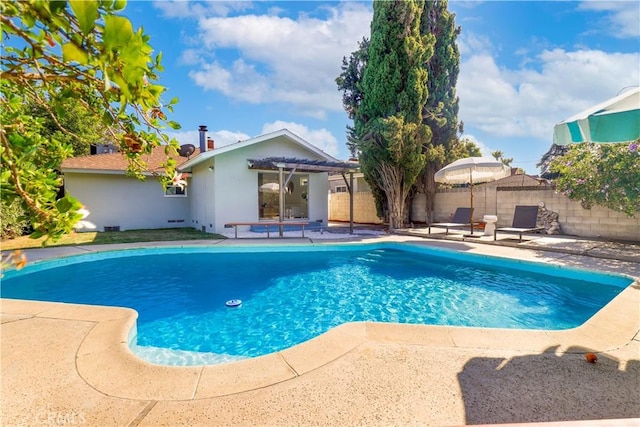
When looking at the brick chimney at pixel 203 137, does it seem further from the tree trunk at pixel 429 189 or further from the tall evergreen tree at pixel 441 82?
the tree trunk at pixel 429 189

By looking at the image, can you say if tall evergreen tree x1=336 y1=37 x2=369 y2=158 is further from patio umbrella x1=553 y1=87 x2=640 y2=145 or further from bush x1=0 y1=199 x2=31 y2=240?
bush x1=0 y1=199 x2=31 y2=240

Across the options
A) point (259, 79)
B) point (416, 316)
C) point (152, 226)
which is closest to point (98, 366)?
point (416, 316)

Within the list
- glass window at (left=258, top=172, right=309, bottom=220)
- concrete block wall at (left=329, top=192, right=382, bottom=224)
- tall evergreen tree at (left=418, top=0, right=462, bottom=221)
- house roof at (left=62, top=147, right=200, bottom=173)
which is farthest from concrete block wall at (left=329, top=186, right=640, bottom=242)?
house roof at (left=62, top=147, right=200, bottom=173)

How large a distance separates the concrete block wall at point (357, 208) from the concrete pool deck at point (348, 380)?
584 inches

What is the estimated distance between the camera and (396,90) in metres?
13.2

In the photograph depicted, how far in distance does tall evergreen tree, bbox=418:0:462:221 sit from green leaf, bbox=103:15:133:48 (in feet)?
47.7

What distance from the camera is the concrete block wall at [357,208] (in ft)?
61.5

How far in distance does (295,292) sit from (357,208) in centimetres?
1367

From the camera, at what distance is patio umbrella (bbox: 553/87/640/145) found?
2.86m

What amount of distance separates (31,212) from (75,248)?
11.0 m

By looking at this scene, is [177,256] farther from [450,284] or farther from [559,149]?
[559,149]

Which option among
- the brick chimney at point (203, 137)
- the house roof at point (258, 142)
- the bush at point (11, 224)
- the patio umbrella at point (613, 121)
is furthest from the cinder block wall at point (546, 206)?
the bush at point (11, 224)

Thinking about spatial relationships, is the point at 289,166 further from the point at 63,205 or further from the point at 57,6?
the point at 57,6

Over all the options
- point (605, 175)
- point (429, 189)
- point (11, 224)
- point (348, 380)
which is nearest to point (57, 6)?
point (348, 380)
